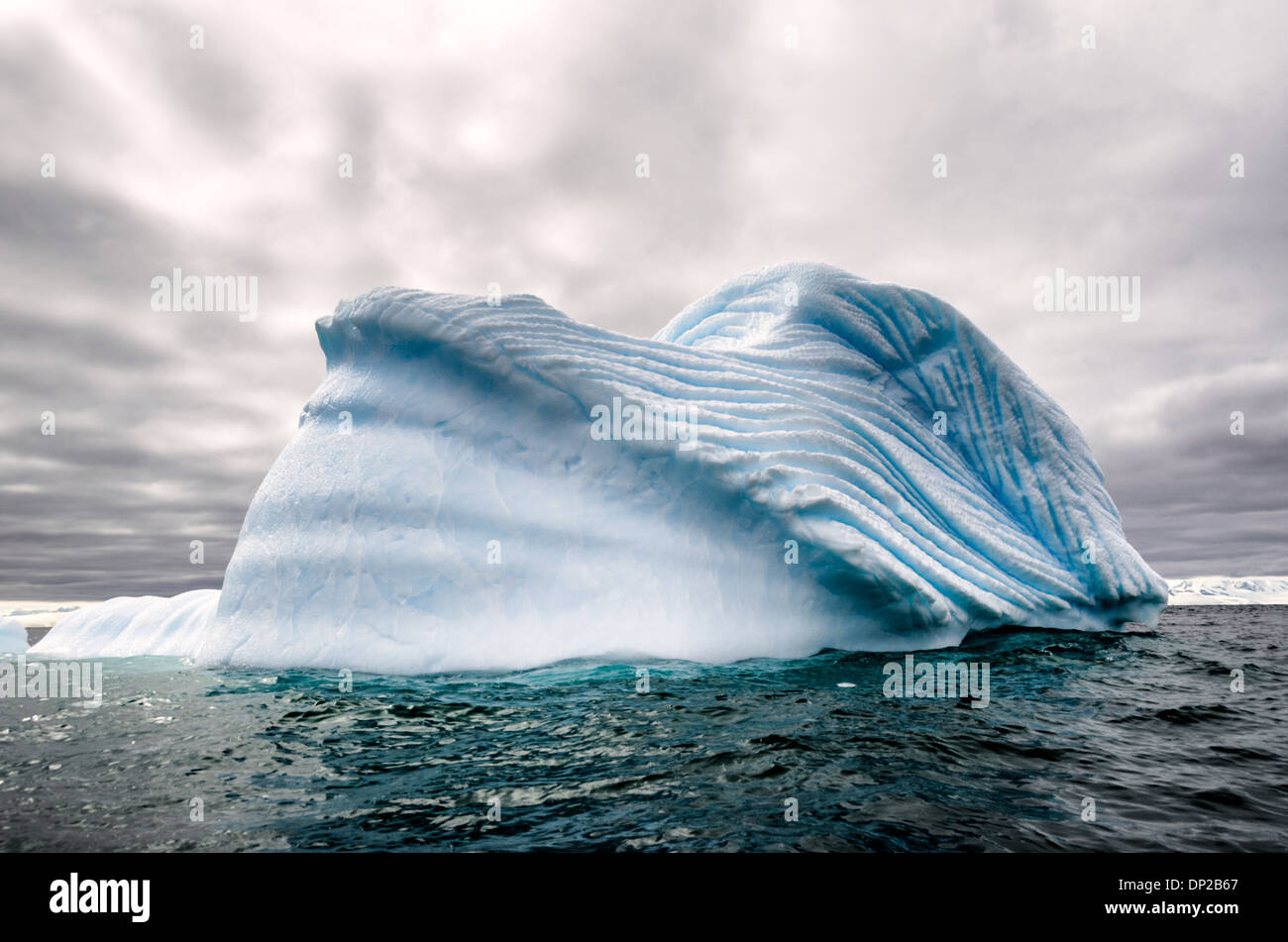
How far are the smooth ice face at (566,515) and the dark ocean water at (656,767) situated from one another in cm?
101

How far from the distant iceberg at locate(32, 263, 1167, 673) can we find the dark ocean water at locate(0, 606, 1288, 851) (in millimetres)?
1043

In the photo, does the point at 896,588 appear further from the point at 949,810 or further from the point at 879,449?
the point at 949,810

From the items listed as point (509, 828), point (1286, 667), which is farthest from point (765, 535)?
point (1286, 667)

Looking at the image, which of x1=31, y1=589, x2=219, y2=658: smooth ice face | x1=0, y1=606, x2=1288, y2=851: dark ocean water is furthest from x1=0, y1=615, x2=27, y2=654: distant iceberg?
x1=0, y1=606, x2=1288, y2=851: dark ocean water

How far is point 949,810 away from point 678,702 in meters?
2.42

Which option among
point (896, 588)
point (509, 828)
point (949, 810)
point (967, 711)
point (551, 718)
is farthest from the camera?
point (896, 588)

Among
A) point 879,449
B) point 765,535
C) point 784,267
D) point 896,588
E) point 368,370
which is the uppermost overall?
point 784,267

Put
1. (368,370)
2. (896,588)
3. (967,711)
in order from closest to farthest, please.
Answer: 1. (967,711)
2. (896,588)
3. (368,370)

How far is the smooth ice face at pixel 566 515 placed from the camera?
23.7 ft

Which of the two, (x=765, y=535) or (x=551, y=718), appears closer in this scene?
(x=551, y=718)

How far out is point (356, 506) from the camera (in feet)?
25.0

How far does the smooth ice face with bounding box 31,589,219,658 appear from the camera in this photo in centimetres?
1227

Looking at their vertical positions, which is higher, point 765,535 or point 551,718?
point 765,535

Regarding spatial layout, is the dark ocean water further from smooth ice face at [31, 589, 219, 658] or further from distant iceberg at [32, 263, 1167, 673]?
smooth ice face at [31, 589, 219, 658]
